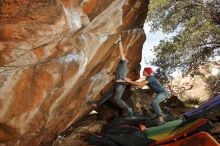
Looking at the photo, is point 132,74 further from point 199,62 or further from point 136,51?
point 199,62

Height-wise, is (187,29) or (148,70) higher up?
(187,29)

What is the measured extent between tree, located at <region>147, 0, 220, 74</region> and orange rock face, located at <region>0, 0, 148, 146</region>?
506 centimetres

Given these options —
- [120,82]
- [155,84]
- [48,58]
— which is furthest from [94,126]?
[48,58]

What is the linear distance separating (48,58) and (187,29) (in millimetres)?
9015

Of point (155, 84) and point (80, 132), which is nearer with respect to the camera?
point (155, 84)

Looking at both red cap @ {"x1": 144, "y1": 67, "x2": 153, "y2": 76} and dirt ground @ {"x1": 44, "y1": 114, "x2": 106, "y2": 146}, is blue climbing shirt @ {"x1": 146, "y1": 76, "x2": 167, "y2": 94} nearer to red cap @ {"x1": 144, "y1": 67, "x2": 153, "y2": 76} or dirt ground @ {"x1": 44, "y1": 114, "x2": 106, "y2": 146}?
red cap @ {"x1": 144, "y1": 67, "x2": 153, "y2": 76}

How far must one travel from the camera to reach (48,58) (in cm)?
818

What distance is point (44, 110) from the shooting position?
8.70m

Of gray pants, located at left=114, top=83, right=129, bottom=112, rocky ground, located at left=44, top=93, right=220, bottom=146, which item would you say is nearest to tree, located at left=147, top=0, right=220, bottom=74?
rocky ground, located at left=44, top=93, right=220, bottom=146

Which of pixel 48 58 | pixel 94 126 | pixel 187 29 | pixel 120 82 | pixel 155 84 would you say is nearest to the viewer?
pixel 48 58

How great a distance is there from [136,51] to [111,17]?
12.4 feet

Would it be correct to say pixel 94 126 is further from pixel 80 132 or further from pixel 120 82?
pixel 120 82

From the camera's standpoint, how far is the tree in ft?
48.5

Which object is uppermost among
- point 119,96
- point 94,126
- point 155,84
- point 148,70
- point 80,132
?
point 148,70
